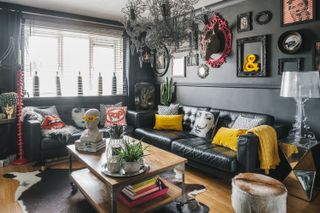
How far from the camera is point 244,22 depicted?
11.2 ft

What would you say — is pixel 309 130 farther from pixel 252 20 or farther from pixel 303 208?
pixel 252 20

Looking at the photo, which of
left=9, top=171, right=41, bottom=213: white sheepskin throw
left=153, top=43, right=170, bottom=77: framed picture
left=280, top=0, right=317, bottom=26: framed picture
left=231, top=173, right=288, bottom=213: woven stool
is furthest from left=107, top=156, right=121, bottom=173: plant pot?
left=153, top=43, right=170, bottom=77: framed picture

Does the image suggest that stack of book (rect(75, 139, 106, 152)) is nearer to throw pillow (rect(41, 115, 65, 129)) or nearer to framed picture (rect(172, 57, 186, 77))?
throw pillow (rect(41, 115, 65, 129))

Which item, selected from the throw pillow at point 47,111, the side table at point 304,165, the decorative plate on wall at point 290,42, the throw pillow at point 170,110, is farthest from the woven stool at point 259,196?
the throw pillow at point 47,111

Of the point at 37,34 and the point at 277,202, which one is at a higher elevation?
the point at 37,34

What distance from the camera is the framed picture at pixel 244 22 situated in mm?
3336

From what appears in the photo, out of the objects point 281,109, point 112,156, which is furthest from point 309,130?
point 112,156

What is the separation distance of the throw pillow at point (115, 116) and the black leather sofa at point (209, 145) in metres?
0.25

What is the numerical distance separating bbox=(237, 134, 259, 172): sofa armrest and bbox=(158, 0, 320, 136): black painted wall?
891mm

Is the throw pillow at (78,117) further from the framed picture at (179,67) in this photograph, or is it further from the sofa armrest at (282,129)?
the sofa armrest at (282,129)

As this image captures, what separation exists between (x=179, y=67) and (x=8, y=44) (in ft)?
9.66

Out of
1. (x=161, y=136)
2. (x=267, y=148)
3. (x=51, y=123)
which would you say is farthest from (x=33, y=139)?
(x=267, y=148)

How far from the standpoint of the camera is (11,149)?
3732 mm

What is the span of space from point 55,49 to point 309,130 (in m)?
4.18
